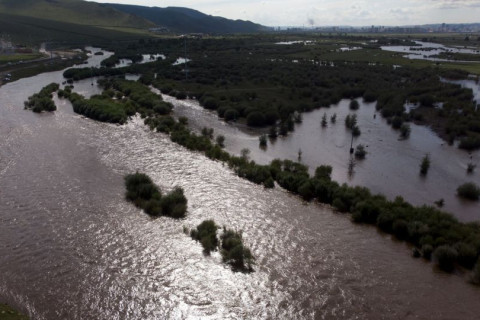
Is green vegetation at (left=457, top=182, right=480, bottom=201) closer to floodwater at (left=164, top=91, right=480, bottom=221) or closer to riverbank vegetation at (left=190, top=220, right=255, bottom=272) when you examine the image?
floodwater at (left=164, top=91, right=480, bottom=221)

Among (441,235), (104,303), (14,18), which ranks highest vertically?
(14,18)

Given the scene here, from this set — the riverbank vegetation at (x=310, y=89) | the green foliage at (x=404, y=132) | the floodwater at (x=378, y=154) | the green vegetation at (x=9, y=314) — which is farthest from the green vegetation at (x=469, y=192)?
the green vegetation at (x=9, y=314)

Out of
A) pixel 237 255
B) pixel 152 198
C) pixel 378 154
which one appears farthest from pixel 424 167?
pixel 152 198

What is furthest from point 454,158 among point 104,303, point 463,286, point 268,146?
point 104,303

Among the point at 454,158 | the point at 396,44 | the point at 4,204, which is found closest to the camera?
the point at 4,204

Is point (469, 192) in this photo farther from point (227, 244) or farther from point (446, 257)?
point (227, 244)

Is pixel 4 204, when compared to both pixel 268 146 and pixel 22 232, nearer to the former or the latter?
pixel 22 232

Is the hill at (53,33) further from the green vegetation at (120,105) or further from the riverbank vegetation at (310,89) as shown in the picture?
the green vegetation at (120,105)
